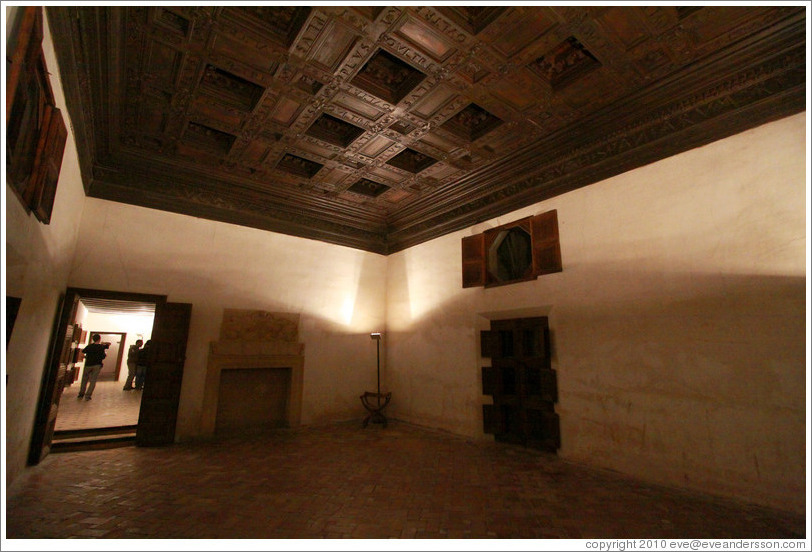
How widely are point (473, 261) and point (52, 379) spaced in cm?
702

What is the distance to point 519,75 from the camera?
493cm

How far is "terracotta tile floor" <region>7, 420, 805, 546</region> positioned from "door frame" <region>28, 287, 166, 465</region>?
267 millimetres

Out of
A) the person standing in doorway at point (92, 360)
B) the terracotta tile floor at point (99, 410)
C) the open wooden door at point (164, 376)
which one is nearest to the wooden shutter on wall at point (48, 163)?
the open wooden door at point (164, 376)

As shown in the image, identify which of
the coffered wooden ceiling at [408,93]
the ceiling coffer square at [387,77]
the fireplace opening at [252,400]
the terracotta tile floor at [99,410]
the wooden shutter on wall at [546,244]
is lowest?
the terracotta tile floor at [99,410]

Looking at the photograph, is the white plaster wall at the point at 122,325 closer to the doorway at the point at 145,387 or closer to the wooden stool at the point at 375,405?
the doorway at the point at 145,387

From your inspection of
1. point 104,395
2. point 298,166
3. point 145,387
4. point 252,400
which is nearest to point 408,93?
point 298,166

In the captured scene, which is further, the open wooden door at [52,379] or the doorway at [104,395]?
the doorway at [104,395]

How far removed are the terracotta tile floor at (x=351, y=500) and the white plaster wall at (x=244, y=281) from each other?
2043 millimetres

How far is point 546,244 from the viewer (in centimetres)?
641

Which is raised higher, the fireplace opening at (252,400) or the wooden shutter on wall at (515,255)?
the wooden shutter on wall at (515,255)

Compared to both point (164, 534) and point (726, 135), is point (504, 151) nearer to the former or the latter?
point (726, 135)

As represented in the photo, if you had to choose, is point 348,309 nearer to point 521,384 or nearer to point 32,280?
point 521,384

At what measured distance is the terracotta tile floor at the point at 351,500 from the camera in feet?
11.2

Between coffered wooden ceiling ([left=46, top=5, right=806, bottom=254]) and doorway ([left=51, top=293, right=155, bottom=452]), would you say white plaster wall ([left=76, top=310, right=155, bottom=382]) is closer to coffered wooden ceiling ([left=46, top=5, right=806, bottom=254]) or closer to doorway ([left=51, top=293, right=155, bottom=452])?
doorway ([left=51, top=293, right=155, bottom=452])
